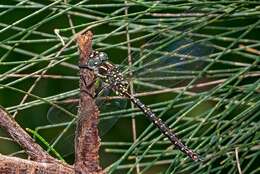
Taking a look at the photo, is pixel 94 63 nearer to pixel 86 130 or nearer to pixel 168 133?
pixel 86 130

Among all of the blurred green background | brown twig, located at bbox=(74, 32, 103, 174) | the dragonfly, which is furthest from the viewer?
the blurred green background

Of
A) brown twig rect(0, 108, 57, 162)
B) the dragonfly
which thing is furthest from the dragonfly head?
brown twig rect(0, 108, 57, 162)

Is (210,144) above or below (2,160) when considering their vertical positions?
below

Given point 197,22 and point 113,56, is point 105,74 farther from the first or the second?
point 113,56

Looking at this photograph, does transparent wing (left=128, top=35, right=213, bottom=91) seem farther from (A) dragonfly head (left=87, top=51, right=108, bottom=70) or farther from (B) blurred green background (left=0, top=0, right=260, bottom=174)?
(A) dragonfly head (left=87, top=51, right=108, bottom=70)

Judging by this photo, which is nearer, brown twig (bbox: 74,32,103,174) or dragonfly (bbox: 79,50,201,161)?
brown twig (bbox: 74,32,103,174)

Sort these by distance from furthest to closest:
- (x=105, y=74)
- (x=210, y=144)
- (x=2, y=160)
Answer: (x=210, y=144) < (x=105, y=74) < (x=2, y=160)

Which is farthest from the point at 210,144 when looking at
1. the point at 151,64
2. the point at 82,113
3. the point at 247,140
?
the point at 82,113

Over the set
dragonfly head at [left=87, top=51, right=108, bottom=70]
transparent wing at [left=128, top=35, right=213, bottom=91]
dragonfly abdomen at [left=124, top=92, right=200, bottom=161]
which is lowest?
dragonfly abdomen at [left=124, top=92, right=200, bottom=161]

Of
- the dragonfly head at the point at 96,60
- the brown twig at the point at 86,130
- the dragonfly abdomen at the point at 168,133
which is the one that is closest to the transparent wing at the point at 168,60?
the dragonfly abdomen at the point at 168,133
